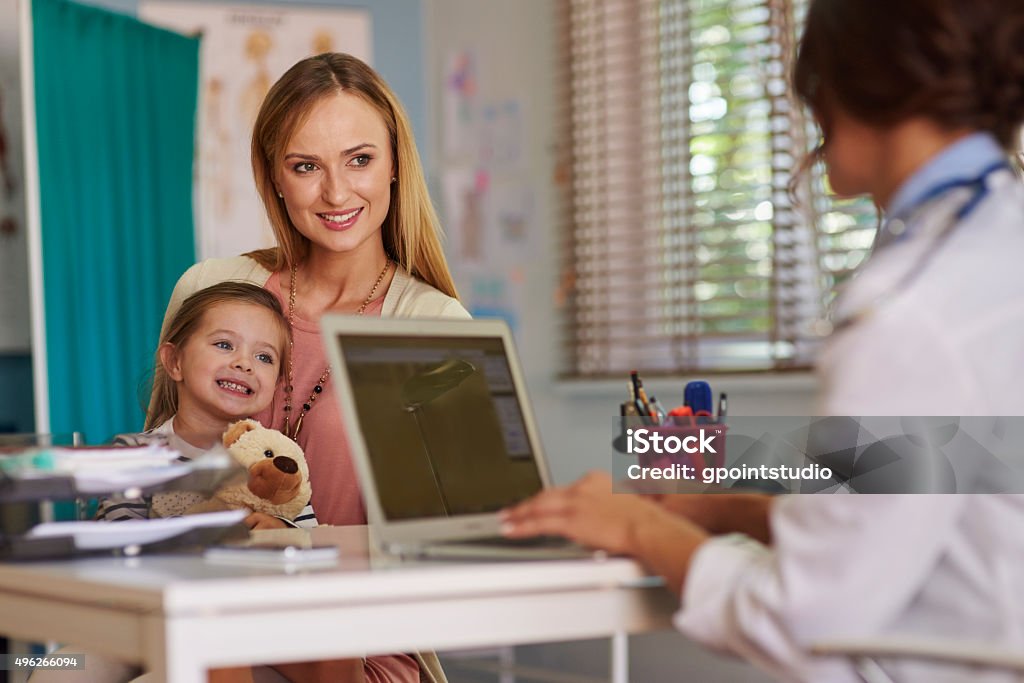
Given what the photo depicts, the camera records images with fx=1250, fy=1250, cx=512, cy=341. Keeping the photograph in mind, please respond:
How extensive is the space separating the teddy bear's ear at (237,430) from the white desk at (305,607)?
529mm

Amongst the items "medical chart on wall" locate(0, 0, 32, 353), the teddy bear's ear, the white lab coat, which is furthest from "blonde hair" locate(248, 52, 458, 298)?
"medical chart on wall" locate(0, 0, 32, 353)

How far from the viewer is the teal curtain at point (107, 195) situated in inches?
122

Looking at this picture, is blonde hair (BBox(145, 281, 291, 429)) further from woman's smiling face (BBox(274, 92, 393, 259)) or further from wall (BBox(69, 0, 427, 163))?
wall (BBox(69, 0, 427, 163))

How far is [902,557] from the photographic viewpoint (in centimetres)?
93

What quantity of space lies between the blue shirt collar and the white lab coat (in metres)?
0.02

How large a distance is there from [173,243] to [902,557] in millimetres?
2766

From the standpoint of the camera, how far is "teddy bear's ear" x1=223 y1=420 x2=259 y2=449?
5.54ft

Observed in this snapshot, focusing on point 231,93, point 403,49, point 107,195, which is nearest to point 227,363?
point 107,195

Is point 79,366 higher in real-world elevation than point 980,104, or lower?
lower

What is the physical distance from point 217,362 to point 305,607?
853 millimetres

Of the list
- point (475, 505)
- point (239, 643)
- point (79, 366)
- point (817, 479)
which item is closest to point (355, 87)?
point (475, 505)

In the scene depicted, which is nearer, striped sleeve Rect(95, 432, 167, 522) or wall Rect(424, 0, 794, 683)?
striped sleeve Rect(95, 432, 167, 522)

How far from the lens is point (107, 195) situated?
3242mm

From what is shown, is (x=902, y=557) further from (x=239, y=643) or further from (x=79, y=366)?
(x=79, y=366)
